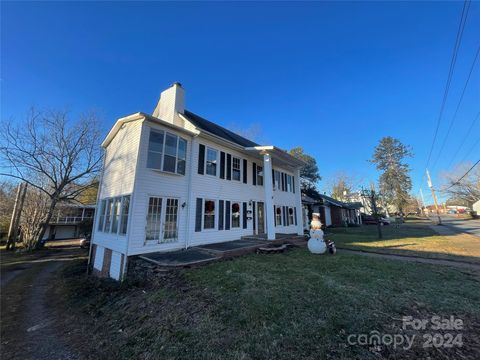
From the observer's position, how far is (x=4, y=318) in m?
7.55

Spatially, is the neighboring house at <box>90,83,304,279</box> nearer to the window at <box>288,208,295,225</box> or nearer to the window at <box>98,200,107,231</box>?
the window at <box>98,200,107,231</box>

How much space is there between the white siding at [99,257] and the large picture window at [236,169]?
8.25m

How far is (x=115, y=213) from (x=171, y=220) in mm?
3026

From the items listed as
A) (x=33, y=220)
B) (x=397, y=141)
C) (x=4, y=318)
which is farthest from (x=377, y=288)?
(x=397, y=141)

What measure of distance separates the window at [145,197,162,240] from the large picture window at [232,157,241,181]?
203 inches

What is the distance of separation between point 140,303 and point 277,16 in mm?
14189

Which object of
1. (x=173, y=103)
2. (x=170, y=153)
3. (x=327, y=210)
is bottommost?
(x=327, y=210)

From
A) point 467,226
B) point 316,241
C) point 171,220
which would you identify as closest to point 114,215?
point 171,220

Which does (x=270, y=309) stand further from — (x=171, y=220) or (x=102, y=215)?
(x=102, y=215)

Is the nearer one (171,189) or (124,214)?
(124,214)

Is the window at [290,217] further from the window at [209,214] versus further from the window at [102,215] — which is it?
the window at [102,215]

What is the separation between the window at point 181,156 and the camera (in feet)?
33.7

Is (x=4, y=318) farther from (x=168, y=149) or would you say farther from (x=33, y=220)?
(x=33, y=220)

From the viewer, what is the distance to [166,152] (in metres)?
9.87
